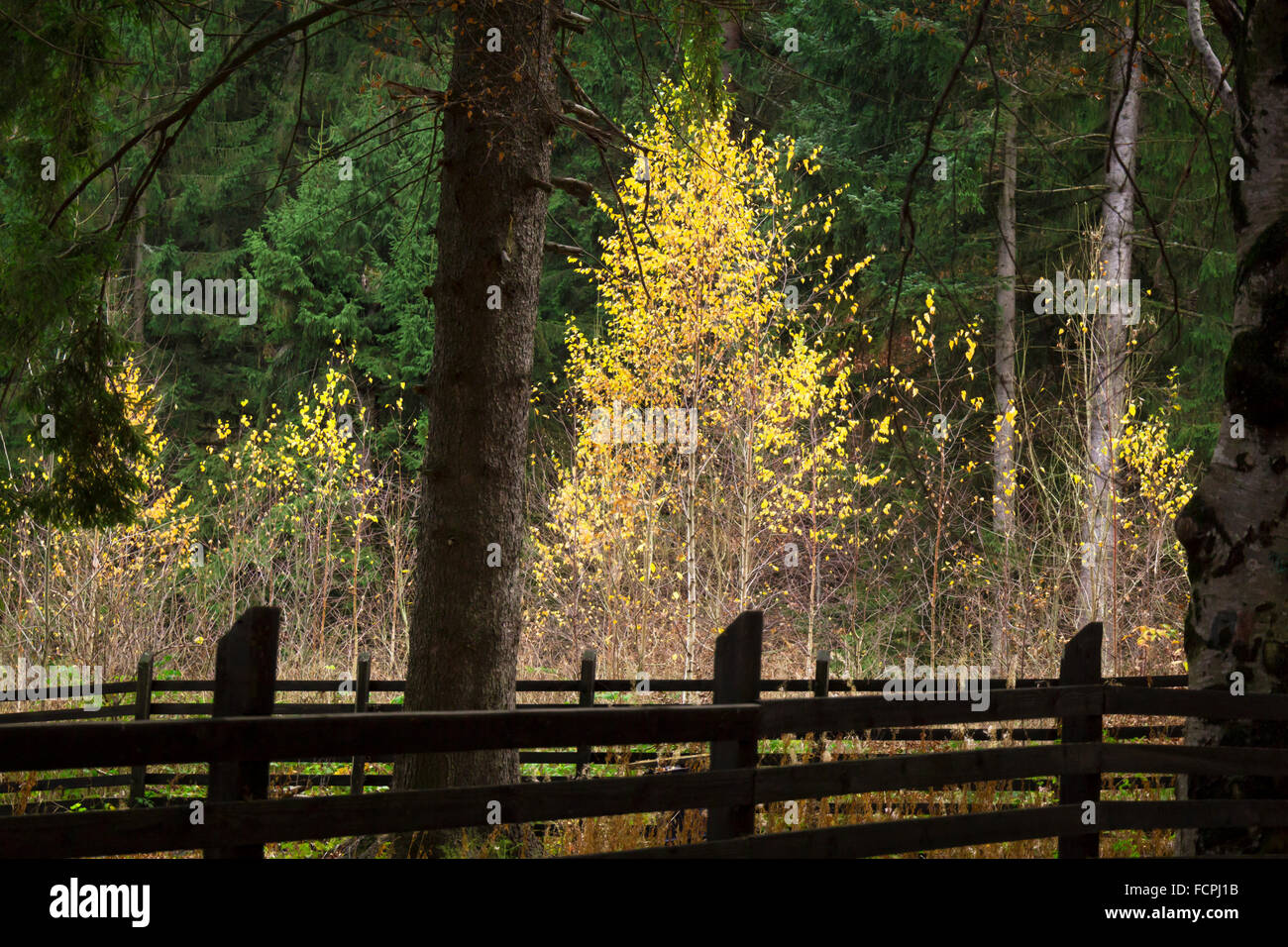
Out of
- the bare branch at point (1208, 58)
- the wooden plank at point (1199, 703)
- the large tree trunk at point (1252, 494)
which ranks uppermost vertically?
the bare branch at point (1208, 58)

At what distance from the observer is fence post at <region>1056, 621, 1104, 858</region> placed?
5500 millimetres

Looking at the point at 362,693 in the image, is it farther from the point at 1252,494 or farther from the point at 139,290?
the point at 139,290

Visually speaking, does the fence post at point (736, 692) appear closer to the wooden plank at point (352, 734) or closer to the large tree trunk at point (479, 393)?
the wooden plank at point (352, 734)

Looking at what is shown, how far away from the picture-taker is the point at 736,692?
469 centimetres

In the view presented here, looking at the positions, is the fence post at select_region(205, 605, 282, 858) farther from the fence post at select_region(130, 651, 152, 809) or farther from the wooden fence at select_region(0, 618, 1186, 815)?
the fence post at select_region(130, 651, 152, 809)

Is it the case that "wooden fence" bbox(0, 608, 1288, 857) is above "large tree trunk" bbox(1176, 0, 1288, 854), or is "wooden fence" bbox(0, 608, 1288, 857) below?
below

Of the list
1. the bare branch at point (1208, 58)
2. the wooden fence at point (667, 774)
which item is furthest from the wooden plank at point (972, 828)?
the bare branch at point (1208, 58)

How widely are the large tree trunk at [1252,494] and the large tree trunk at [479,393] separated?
11.3 ft

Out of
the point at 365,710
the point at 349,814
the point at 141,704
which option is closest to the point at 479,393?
the point at 349,814

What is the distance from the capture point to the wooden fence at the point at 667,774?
3510 mm

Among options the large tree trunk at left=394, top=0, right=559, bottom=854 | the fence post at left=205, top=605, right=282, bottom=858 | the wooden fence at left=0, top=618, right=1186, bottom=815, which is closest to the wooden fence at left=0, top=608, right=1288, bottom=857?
the fence post at left=205, top=605, right=282, bottom=858

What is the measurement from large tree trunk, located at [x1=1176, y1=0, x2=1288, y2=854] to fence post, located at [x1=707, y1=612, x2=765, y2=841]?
8.38ft
